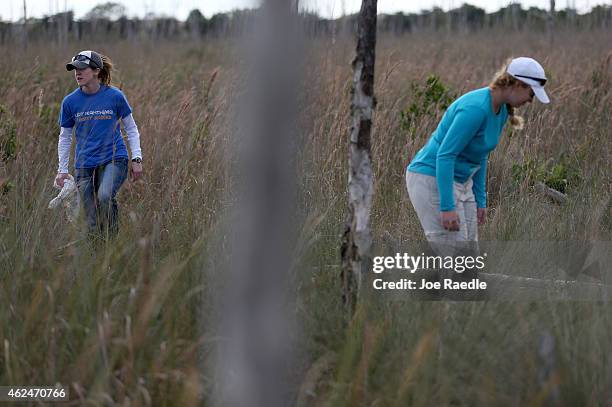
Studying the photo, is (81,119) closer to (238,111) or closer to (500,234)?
(500,234)

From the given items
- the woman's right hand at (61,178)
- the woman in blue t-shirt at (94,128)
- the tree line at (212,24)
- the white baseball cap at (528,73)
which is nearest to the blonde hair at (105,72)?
the woman in blue t-shirt at (94,128)

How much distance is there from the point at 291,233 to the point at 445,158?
272cm

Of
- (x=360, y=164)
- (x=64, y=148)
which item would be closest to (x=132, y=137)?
(x=64, y=148)

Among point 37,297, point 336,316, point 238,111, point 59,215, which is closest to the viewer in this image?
point 238,111

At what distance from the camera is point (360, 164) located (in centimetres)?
280

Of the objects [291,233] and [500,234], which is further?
[500,234]

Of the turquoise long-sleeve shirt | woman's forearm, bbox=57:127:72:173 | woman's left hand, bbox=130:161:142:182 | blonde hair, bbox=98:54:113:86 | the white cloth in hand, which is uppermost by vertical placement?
blonde hair, bbox=98:54:113:86

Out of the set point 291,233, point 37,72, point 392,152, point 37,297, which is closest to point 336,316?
point 37,297

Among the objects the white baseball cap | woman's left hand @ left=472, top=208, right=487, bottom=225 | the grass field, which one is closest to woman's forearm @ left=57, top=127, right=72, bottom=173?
the grass field

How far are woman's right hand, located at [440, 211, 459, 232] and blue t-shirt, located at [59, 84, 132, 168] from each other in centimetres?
217

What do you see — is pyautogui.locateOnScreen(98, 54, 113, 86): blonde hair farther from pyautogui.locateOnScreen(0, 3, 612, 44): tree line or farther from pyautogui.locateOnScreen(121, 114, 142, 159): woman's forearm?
pyautogui.locateOnScreen(0, 3, 612, 44): tree line

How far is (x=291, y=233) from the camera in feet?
3.41

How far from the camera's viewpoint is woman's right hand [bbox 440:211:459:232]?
12.1ft

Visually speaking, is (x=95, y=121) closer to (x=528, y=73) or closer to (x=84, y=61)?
(x=84, y=61)
